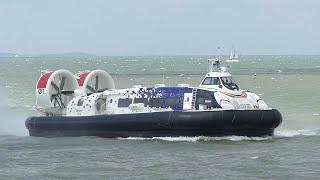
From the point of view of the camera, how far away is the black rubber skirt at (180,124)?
65.6ft

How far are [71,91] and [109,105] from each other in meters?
2.52

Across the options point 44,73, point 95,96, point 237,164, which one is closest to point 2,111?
point 44,73

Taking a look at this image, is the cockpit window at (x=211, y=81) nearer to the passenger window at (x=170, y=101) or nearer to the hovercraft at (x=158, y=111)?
the hovercraft at (x=158, y=111)

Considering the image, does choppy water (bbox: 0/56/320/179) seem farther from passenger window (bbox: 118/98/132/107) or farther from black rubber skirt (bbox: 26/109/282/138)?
passenger window (bbox: 118/98/132/107)

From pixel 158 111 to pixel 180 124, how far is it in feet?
3.34

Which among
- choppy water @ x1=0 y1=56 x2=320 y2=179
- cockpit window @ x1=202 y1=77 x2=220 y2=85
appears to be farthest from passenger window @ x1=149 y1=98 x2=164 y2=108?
cockpit window @ x1=202 y1=77 x2=220 y2=85

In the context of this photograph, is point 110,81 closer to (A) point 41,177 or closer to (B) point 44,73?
(B) point 44,73

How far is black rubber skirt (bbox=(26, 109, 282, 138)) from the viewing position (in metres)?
20.0

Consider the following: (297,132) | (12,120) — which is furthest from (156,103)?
Result: (12,120)

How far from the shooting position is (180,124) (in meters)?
20.3

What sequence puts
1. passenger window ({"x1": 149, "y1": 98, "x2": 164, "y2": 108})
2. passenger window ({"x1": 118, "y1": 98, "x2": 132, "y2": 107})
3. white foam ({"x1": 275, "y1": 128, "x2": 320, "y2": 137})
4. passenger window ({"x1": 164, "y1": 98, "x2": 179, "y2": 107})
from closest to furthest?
passenger window ({"x1": 164, "y1": 98, "x2": 179, "y2": 107}) < passenger window ({"x1": 149, "y1": 98, "x2": 164, "y2": 108}) < white foam ({"x1": 275, "y1": 128, "x2": 320, "y2": 137}) < passenger window ({"x1": 118, "y1": 98, "x2": 132, "y2": 107})

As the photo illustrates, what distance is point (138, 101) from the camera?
21.9 metres

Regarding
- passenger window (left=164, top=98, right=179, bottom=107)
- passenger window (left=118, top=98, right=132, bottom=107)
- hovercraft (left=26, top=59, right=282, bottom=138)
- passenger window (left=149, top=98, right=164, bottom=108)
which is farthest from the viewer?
passenger window (left=118, top=98, right=132, bottom=107)

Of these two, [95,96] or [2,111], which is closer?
[95,96]
